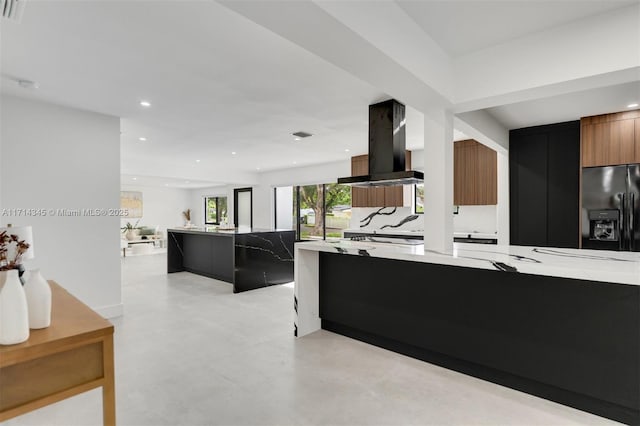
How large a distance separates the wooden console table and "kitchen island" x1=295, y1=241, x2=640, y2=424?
1918 millimetres

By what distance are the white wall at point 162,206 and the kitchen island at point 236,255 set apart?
595 cm

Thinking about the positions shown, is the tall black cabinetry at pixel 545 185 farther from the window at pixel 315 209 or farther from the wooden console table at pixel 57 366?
the wooden console table at pixel 57 366

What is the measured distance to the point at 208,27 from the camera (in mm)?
2096

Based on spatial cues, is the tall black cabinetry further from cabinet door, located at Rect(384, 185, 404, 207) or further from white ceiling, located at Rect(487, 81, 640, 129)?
cabinet door, located at Rect(384, 185, 404, 207)

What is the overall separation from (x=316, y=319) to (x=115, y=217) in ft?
8.91

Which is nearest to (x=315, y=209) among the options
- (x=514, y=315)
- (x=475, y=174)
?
(x=475, y=174)

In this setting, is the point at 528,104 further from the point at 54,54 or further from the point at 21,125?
the point at 21,125

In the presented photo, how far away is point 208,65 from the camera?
2.66m

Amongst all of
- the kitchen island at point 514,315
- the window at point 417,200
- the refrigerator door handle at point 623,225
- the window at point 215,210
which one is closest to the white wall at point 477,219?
the window at point 417,200

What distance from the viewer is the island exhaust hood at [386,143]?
3533 millimetres

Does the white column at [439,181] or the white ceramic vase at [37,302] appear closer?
the white ceramic vase at [37,302]

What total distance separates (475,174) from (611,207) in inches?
77.3

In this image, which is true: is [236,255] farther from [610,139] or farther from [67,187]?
[610,139]

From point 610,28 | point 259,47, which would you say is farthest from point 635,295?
point 259,47
